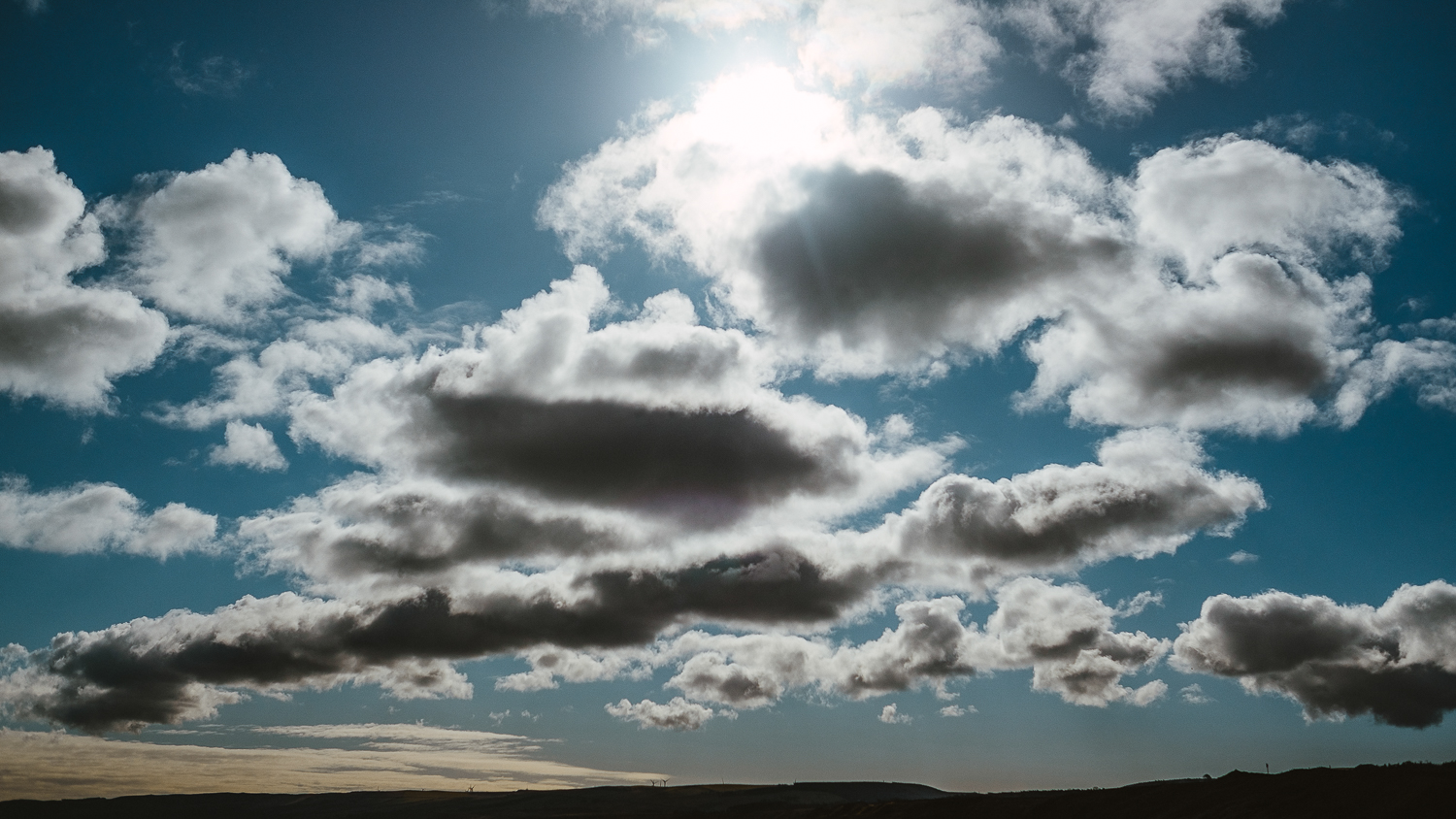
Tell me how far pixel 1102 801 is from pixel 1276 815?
76.8ft

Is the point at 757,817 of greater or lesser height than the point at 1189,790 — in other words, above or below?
below

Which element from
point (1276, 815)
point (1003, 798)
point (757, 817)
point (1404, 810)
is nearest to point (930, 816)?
point (1003, 798)

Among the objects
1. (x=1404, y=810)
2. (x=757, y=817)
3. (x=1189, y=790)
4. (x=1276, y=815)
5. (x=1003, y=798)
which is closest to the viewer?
(x=1404, y=810)

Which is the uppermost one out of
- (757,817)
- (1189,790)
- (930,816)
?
(1189,790)

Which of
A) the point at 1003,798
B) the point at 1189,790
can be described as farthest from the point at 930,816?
the point at 1189,790

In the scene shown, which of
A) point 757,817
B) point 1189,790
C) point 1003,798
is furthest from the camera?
point 757,817

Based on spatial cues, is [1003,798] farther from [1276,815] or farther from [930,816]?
[1276,815]

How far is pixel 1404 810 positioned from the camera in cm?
6838

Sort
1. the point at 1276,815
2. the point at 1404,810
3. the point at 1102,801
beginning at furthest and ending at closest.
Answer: the point at 1102,801 < the point at 1276,815 < the point at 1404,810

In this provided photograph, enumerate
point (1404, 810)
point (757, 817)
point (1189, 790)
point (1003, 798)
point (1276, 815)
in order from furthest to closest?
point (757, 817), point (1003, 798), point (1189, 790), point (1276, 815), point (1404, 810)

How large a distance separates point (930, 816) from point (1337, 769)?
2187 inches

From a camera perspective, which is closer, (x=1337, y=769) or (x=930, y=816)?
(x=1337, y=769)

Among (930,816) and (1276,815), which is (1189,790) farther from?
(930,816)

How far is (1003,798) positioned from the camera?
11694cm
